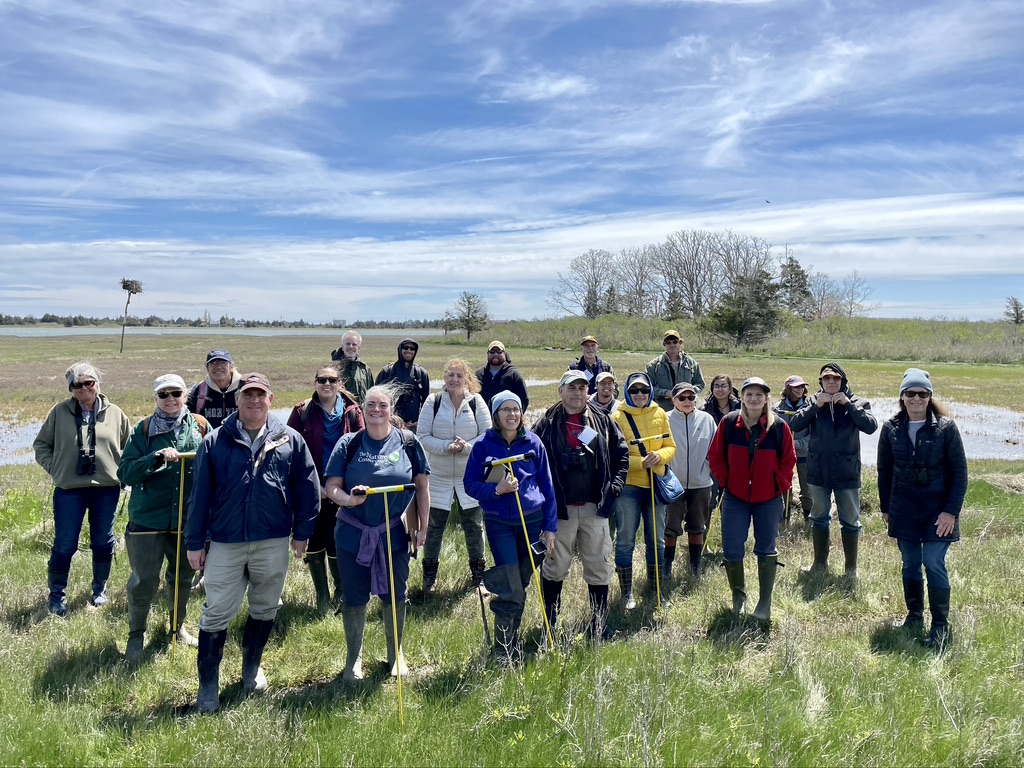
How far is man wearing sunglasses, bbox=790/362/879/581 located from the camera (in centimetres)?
671

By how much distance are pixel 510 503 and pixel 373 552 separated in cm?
106

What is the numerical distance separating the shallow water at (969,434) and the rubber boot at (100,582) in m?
8.53

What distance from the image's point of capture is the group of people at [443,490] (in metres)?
4.53

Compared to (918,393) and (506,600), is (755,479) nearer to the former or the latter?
(918,393)

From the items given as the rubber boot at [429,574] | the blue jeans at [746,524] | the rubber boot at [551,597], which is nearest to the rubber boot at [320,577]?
the rubber boot at [429,574]

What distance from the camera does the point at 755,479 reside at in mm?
5770

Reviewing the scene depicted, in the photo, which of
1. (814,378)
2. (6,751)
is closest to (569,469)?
(6,751)

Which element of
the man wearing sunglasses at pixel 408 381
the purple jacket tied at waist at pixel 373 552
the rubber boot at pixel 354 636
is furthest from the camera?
the man wearing sunglasses at pixel 408 381

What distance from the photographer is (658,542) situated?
664cm

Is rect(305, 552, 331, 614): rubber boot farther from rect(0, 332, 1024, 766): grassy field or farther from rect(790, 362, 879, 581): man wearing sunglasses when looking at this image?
rect(790, 362, 879, 581): man wearing sunglasses

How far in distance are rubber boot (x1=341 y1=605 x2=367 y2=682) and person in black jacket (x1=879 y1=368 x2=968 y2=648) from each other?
14.4 feet

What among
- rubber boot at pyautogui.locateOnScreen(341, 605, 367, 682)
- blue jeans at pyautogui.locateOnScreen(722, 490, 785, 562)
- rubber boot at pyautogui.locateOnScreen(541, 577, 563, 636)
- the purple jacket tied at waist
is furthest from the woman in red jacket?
rubber boot at pyautogui.locateOnScreen(341, 605, 367, 682)

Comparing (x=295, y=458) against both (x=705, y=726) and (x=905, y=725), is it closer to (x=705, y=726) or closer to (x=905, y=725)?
(x=705, y=726)

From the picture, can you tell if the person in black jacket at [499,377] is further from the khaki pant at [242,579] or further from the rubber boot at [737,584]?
the khaki pant at [242,579]
